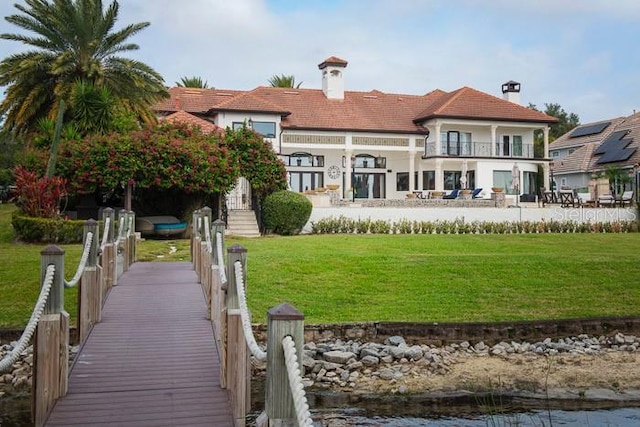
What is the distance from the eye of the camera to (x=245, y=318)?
576 centimetres

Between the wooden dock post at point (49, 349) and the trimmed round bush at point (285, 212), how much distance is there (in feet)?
61.5

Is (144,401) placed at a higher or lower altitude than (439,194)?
lower

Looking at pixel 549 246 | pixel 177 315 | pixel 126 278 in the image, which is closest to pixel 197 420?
pixel 177 315

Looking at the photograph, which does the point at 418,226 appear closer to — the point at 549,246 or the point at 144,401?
the point at 549,246

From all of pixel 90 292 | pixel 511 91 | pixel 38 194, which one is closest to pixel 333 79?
pixel 511 91

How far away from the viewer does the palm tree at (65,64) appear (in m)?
26.7

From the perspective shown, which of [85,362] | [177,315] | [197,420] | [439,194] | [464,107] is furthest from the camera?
[464,107]

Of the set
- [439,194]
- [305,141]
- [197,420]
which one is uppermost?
[305,141]

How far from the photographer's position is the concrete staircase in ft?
82.9

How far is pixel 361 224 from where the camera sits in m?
27.1

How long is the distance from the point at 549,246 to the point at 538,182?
79.9ft

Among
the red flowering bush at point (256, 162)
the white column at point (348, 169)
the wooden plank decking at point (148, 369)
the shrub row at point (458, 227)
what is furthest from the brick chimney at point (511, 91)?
the wooden plank decking at point (148, 369)

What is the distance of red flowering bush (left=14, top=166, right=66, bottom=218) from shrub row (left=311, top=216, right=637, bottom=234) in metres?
10.0

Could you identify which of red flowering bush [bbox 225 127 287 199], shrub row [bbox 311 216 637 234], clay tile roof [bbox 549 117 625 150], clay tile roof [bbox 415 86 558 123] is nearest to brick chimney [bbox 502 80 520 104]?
clay tile roof [bbox 415 86 558 123]
